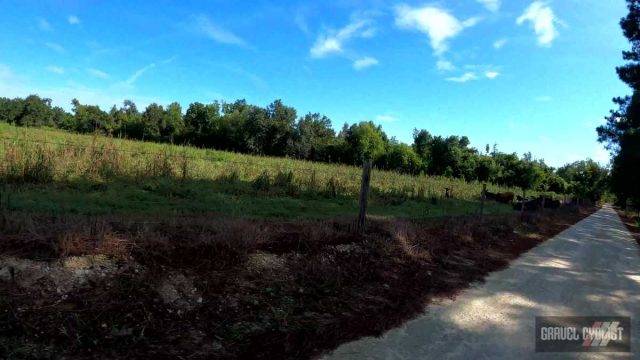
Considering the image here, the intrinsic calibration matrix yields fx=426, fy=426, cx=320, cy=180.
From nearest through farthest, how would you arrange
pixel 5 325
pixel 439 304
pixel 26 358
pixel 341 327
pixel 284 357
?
pixel 26 358, pixel 5 325, pixel 284 357, pixel 341 327, pixel 439 304

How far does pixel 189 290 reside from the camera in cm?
485

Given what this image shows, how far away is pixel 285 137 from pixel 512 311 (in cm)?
4650

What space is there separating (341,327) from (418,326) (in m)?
0.98

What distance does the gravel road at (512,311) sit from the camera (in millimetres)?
4477

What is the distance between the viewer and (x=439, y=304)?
6.16 metres

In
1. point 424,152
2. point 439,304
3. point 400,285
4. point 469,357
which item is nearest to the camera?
point 469,357

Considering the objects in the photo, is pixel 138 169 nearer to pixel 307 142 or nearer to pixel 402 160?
pixel 307 142

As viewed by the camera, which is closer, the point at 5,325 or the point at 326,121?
the point at 5,325

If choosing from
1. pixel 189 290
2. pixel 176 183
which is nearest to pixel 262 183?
pixel 176 183

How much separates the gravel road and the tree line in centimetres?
3797

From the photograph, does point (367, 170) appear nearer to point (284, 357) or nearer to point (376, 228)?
point (376, 228)

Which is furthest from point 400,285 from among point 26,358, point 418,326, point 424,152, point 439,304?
point 424,152

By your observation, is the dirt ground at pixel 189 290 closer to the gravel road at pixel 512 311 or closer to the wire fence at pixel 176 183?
the gravel road at pixel 512 311

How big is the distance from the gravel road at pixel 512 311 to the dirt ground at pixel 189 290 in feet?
1.12
